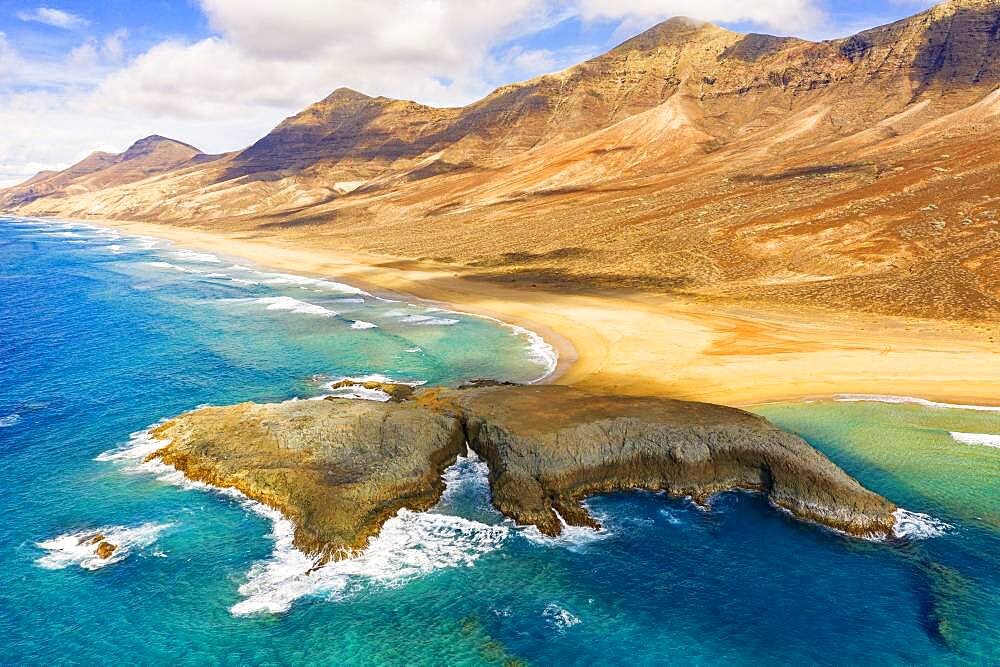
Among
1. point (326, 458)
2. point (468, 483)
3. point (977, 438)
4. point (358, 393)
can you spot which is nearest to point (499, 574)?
point (468, 483)

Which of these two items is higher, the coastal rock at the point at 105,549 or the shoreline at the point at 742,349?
the shoreline at the point at 742,349

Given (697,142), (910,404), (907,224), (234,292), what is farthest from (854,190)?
(234,292)

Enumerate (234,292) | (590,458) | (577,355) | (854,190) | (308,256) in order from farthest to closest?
(308,256), (854,190), (234,292), (577,355), (590,458)

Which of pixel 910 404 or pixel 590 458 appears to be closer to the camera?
pixel 590 458

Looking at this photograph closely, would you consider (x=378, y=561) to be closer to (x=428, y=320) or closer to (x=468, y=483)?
(x=468, y=483)

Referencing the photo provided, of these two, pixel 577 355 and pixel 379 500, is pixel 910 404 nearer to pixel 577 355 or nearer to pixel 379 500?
pixel 577 355

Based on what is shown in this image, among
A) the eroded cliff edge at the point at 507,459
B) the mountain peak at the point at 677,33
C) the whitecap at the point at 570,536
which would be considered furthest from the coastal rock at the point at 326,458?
the mountain peak at the point at 677,33

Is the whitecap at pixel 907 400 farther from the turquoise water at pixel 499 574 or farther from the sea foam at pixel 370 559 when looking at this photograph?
the sea foam at pixel 370 559
